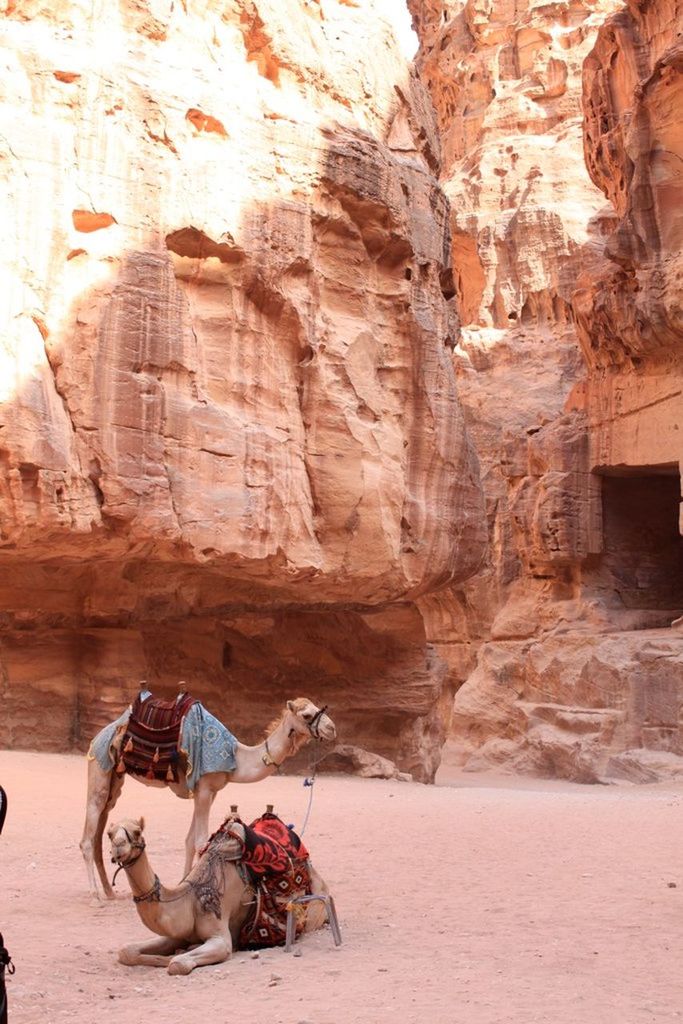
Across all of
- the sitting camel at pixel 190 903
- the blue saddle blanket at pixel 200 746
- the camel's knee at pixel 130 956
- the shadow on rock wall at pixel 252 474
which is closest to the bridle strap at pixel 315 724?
the blue saddle blanket at pixel 200 746

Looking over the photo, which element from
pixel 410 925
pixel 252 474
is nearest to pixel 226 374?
pixel 252 474

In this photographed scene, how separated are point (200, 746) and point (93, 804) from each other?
0.82 metres

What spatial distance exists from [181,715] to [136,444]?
5595 millimetres

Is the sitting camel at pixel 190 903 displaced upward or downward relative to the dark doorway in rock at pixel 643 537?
downward

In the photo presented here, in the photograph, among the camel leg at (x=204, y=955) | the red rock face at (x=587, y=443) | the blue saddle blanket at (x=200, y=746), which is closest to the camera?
the camel leg at (x=204, y=955)

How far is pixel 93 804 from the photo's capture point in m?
7.43

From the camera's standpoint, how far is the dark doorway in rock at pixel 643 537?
24484 millimetres

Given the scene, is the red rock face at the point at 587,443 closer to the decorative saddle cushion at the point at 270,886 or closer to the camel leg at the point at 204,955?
the decorative saddle cushion at the point at 270,886

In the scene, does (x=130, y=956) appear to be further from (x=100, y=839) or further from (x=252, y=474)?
(x=252, y=474)

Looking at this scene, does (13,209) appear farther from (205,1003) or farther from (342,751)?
(205,1003)

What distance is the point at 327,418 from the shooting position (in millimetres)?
14422

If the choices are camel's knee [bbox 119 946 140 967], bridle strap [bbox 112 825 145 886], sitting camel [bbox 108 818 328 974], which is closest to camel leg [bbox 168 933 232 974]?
sitting camel [bbox 108 818 328 974]

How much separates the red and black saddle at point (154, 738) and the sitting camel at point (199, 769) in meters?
0.08

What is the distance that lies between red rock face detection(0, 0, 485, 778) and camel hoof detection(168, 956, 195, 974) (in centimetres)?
702
